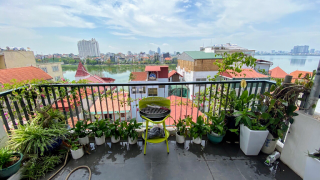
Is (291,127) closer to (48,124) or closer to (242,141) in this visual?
(242,141)

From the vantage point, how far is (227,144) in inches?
78.0

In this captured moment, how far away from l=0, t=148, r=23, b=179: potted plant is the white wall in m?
3.19

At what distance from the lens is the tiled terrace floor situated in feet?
4.66

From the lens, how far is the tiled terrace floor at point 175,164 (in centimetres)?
142

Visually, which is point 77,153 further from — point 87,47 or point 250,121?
point 87,47

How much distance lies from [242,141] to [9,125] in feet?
11.0

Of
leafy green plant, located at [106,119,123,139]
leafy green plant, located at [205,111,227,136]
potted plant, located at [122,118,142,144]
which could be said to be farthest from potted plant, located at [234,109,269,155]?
leafy green plant, located at [106,119,123,139]

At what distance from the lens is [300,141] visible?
1.38 metres

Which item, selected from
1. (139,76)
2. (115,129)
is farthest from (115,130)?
(139,76)

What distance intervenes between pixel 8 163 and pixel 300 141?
331 cm

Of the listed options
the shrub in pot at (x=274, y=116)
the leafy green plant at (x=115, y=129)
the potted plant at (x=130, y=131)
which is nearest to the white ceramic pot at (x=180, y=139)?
the potted plant at (x=130, y=131)

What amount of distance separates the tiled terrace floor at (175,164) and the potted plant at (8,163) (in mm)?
322

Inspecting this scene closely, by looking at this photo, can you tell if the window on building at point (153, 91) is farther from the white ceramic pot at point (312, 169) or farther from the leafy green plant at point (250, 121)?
the white ceramic pot at point (312, 169)

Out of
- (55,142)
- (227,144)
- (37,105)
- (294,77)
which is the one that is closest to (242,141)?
(227,144)
